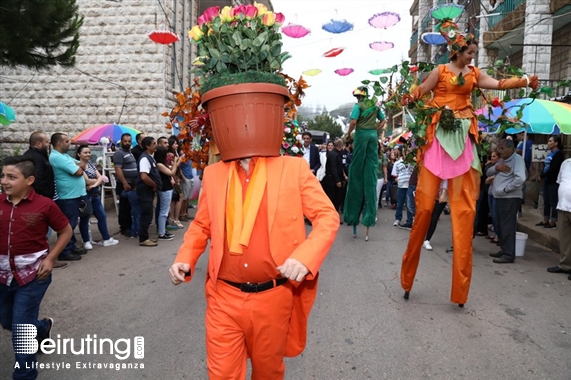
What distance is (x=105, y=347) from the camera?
395cm

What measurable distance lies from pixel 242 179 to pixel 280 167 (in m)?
0.24

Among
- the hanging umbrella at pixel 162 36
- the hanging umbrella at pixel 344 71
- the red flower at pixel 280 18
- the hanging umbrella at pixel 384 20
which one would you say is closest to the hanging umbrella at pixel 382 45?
the hanging umbrella at pixel 344 71

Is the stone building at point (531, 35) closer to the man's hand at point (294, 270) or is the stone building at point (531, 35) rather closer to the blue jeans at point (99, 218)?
the blue jeans at point (99, 218)

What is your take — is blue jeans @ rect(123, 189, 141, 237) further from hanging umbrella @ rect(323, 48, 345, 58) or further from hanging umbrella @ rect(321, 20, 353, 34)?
hanging umbrella @ rect(323, 48, 345, 58)

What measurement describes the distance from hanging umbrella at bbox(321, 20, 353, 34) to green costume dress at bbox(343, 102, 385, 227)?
10807 mm

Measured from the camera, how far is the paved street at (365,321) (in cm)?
352

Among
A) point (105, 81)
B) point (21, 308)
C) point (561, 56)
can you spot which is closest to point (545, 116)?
point (21, 308)

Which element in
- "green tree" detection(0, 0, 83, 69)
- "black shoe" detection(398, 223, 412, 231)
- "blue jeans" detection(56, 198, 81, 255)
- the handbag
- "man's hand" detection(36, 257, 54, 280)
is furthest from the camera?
"black shoe" detection(398, 223, 412, 231)

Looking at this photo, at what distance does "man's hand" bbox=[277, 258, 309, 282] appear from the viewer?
211cm

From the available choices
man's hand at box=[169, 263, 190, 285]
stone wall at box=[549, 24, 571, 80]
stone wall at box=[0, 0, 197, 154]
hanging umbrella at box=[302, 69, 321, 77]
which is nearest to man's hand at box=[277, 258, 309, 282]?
man's hand at box=[169, 263, 190, 285]

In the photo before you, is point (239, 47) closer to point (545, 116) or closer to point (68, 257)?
point (68, 257)

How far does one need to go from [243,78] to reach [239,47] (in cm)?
23

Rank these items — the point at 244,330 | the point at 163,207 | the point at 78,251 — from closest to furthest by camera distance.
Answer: the point at 244,330, the point at 78,251, the point at 163,207

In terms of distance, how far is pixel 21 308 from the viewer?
3.34m
